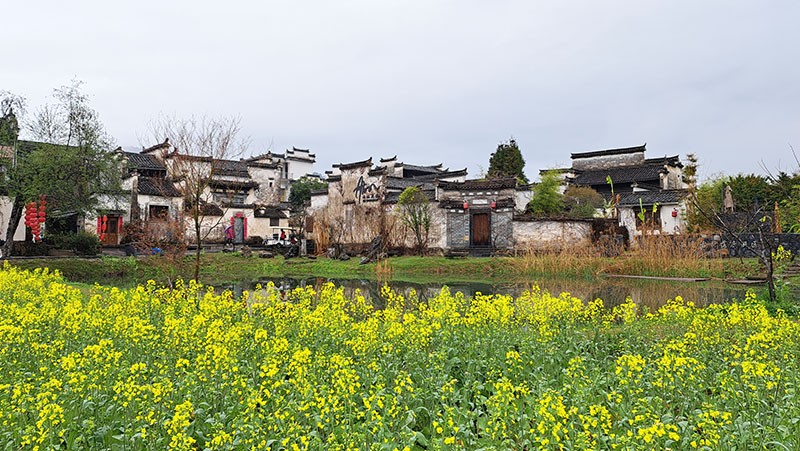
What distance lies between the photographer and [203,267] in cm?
2647

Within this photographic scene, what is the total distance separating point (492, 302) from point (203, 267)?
2120 cm

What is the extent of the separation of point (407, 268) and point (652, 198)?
51.7 feet

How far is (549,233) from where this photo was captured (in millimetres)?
29766

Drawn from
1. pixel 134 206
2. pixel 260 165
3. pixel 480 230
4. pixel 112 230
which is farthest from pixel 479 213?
pixel 260 165

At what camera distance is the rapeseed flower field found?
3631mm

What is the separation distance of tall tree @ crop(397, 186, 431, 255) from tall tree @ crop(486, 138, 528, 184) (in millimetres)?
11210

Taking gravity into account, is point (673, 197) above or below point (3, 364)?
above

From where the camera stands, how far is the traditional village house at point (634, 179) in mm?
32406

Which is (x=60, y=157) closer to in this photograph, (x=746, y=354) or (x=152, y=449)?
(x=152, y=449)

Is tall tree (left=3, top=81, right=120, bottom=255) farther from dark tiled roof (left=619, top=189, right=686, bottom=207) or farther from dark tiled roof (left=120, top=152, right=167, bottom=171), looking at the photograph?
dark tiled roof (left=619, top=189, right=686, bottom=207)

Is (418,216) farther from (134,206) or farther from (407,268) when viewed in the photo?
(134,206)

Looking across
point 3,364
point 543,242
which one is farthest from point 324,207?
point 3,364

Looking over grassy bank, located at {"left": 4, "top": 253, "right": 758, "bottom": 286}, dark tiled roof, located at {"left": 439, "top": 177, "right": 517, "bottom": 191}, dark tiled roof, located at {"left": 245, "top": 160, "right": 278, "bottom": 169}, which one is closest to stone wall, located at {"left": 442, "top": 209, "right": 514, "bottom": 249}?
dark tiled roof, located at {"left": 439, "top": 177, "right": 517, "bottom": 191}

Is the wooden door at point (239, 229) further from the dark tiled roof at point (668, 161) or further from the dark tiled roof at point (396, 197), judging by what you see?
the dark tiled roof at point (668, 161)
